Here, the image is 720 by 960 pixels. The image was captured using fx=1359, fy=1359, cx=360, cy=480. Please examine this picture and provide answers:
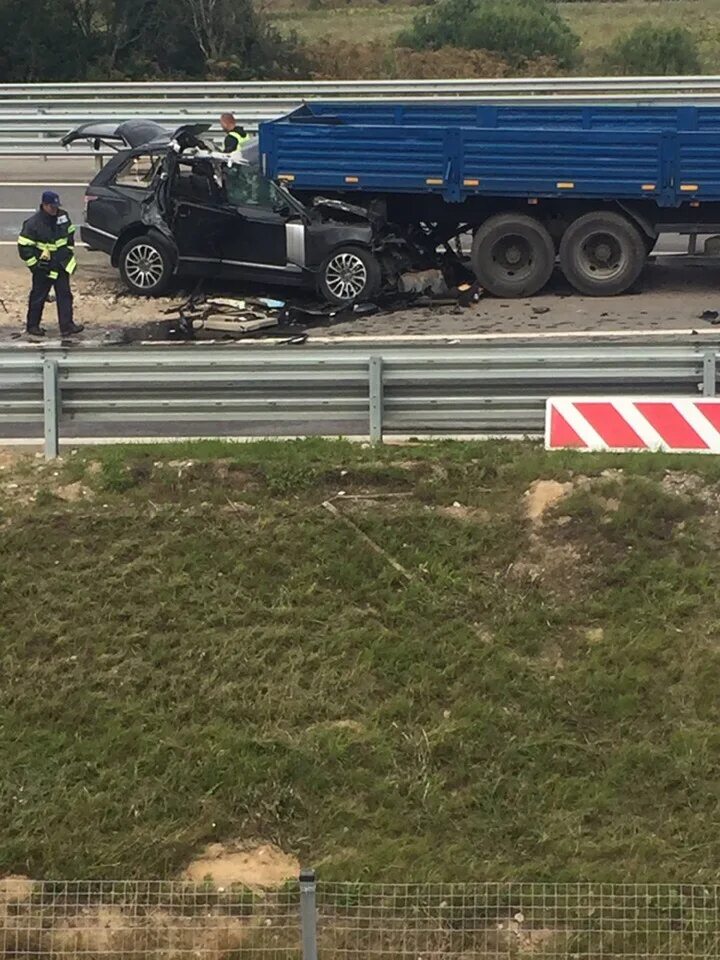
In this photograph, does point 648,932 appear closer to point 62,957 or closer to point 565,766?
point 565,766

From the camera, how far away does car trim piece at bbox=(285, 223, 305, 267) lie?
13.6 metres

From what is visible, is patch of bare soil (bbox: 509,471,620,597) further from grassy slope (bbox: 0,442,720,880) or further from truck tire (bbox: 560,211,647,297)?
truck tire (bbox: 560,211,647,297)

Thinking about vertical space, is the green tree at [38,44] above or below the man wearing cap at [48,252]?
above

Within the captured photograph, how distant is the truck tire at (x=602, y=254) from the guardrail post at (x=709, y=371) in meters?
5.82

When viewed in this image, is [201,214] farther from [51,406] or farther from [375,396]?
[375,396]

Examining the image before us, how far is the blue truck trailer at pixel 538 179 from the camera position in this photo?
1376cm

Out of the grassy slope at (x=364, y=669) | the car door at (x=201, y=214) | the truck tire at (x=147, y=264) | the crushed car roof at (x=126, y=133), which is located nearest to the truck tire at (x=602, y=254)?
the car door at (x=201, y=214)

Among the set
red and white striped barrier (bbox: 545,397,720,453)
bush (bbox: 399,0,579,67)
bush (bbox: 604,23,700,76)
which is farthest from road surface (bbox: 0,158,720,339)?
bush (bbox: 399,0,579,67)

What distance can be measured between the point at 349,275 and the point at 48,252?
9.77 feet

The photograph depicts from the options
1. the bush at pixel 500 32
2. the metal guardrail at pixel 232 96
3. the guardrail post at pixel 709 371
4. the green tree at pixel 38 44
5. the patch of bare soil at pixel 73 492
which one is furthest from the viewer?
the bush at pixel 500 32

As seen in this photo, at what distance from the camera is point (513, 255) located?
1429 cm

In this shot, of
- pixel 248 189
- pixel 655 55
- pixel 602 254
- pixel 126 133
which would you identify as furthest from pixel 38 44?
pixel 602 254

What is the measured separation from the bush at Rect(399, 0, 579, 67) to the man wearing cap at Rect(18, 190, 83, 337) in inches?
882

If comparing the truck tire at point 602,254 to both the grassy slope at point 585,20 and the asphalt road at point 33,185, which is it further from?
A: the grassy slope at point 585,20
